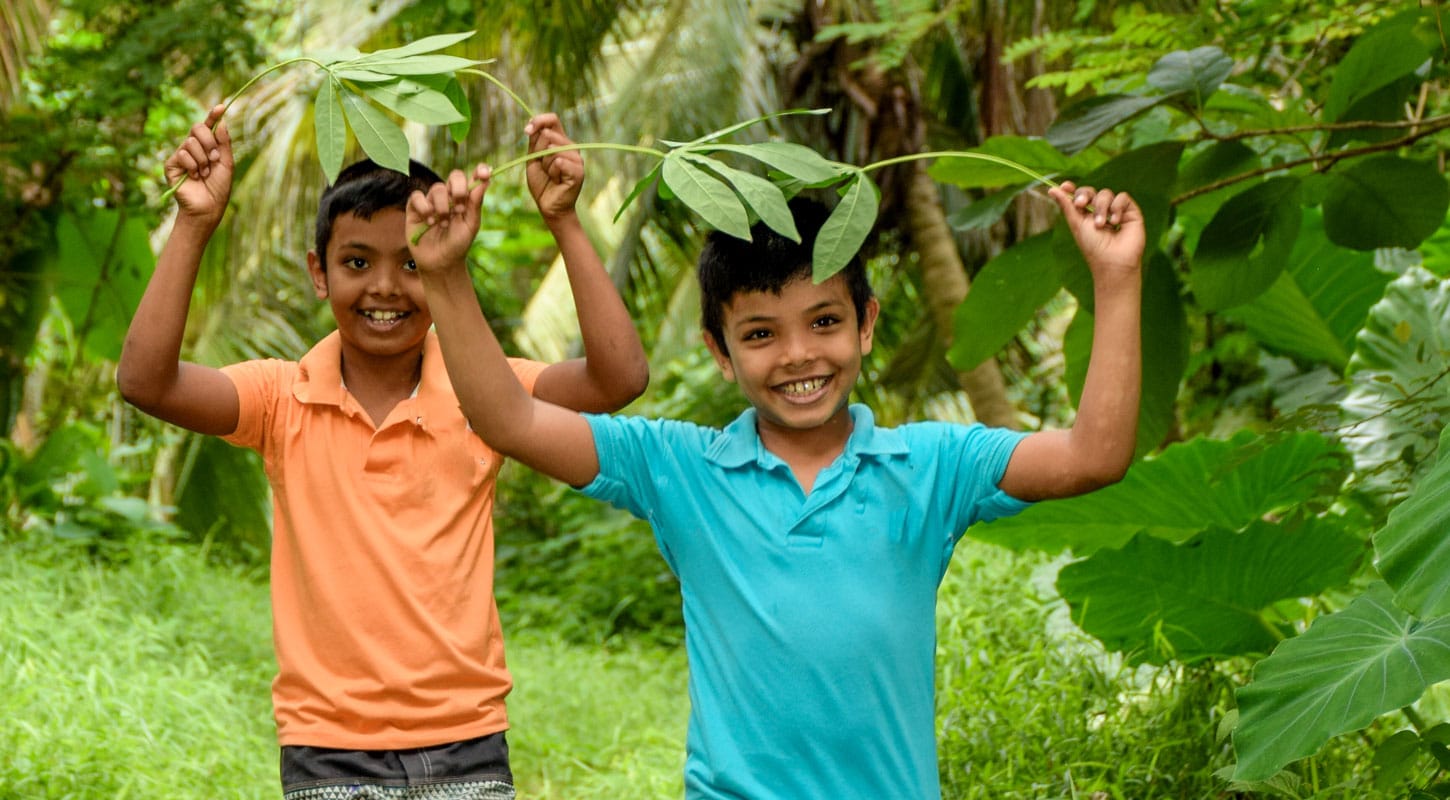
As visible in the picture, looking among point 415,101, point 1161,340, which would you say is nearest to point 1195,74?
point 1161,340

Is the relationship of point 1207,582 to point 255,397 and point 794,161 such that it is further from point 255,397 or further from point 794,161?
point 255,397

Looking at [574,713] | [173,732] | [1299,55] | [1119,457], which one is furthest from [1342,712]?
[574,713]

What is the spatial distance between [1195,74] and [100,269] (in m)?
5.33

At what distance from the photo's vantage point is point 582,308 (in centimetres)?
210

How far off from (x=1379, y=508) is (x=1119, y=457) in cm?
132

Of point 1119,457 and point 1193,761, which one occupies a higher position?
point 1119,457

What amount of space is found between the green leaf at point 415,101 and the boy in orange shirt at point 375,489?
0.98 feet

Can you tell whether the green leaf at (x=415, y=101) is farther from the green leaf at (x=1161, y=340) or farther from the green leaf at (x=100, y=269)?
the green leaf at (x=100, y=269)

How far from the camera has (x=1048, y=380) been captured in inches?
388

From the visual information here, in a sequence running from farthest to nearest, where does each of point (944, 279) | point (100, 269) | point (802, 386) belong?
point (944, 279)
point (100, 269)
point (802, 386)

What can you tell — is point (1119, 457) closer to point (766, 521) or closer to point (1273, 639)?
point (766, 521)

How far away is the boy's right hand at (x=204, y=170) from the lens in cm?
195

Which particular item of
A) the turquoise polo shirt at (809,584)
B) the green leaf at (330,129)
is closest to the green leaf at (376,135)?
the green leaf at (330,129)

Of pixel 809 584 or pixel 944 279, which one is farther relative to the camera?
pixel 944 279
